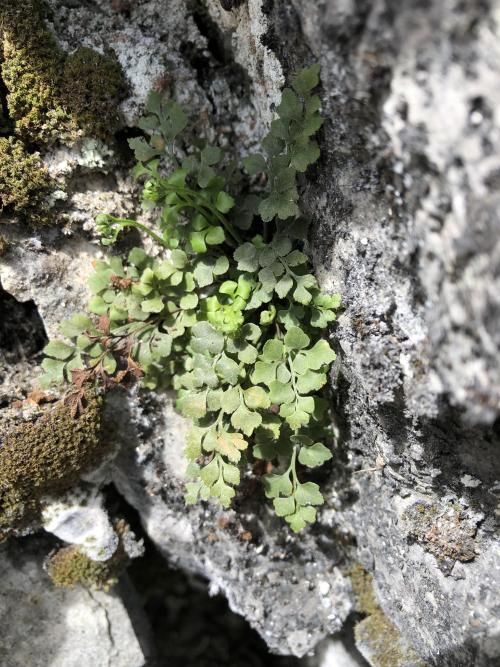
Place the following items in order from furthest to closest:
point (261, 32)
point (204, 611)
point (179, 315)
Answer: point (204, 611) < point (179, 315) < point (261, 32)

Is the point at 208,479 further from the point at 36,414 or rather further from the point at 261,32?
the point at 261,32

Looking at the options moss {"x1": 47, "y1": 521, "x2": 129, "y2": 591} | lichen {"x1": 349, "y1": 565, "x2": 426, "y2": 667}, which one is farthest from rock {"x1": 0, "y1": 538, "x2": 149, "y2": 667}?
lichen {"x1": 349, "y1": 565, "x2": 426, "y2": 667}

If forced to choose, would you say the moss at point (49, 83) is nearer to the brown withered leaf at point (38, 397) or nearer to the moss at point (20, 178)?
the moss at point (20, 178)

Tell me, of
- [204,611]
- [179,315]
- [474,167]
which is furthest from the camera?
[204,611]

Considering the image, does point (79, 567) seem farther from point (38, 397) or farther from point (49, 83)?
point (49, 83)

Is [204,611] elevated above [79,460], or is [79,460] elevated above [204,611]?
[79,460]

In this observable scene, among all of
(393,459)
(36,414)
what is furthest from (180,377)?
(393,459)

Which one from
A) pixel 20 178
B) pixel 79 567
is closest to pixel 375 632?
pixel 79 567
